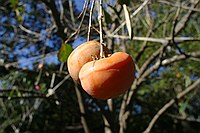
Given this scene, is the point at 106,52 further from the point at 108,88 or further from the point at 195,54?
the point at 195,54

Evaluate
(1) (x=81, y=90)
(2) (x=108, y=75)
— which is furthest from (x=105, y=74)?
(1) (x=81, y=90)

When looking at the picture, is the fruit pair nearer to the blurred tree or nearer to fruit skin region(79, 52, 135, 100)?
fruit skin region(79, 52, 135, 100)

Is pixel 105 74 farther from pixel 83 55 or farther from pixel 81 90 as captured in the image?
pixel 81 90

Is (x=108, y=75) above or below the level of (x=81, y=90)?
above

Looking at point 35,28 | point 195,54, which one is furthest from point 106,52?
point 35,28

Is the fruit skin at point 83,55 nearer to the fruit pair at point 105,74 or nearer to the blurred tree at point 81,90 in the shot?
the fruit pair at point 105,74

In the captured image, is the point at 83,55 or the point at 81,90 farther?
the point at 81,90
